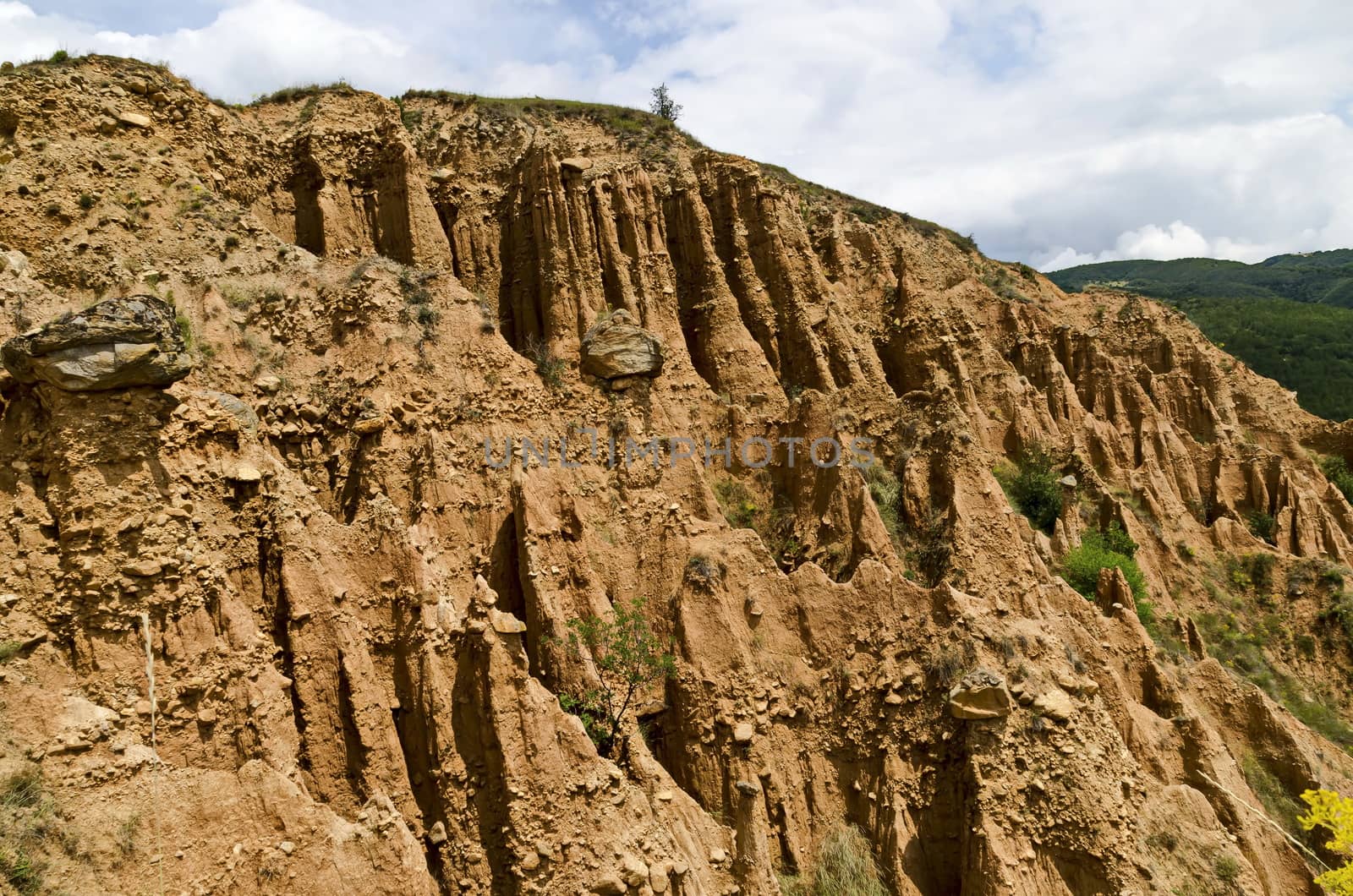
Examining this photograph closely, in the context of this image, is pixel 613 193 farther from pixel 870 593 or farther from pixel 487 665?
pixel 487 665

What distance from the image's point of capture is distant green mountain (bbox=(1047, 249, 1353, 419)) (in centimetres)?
6544

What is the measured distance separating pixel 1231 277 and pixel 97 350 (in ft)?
546

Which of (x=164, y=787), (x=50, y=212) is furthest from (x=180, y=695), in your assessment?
(x=50, y=212)

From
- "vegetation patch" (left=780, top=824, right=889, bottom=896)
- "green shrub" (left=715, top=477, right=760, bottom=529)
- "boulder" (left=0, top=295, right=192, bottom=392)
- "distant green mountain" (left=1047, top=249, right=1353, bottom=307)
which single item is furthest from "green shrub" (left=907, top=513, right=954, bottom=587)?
"distant green mountain" (left=1047, top=249, right=1353, bottom=307)

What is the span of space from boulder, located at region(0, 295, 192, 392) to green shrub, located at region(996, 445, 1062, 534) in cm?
2504

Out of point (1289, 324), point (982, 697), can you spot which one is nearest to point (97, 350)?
point (982, 697)

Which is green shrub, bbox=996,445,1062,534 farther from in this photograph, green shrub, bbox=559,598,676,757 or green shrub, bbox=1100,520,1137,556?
green shrub, bbox=559,598,676,757

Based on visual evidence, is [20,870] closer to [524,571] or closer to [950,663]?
[524,571]

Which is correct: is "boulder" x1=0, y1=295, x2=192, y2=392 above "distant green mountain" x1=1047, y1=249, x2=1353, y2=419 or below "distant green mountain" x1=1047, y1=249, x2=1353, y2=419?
below

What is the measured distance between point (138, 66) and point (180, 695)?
1642cm

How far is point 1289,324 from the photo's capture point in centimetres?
7556

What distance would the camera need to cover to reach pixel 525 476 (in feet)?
53.9

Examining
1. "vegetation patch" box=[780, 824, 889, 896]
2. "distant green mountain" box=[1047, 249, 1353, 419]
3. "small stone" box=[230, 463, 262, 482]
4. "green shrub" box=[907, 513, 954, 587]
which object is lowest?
"vegetation patch" box=[780, 824, 889, 896]

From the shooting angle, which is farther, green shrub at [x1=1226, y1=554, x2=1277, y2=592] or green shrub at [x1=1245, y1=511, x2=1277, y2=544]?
green shrub at [x1=1245, y1=511, x2=1277, y2=544]
